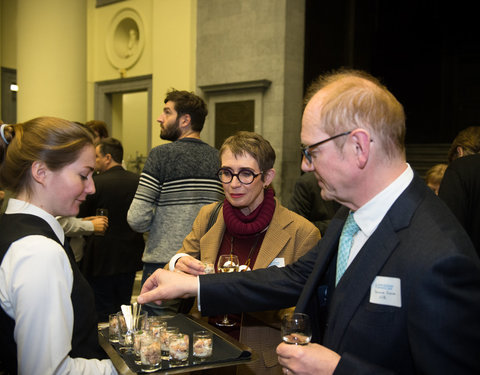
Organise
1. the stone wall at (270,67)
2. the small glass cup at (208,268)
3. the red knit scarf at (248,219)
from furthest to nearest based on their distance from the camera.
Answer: the stone wall at (270,67) → the red knit scarf at (248,219) → the small glass cup at (208,268)

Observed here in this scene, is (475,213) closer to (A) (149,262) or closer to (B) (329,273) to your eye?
(B) (329,273)

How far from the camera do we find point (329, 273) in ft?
6.22

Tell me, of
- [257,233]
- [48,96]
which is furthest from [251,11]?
[257,233]

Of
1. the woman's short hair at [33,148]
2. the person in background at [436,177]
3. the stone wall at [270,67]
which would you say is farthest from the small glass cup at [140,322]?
the stone wall at [270,67]

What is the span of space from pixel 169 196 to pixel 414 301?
8.30 feet

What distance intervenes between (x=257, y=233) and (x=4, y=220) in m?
1.35

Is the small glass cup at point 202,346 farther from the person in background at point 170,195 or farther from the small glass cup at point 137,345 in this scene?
the person in background at point 170,195

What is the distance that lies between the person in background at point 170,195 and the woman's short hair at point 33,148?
1.60m

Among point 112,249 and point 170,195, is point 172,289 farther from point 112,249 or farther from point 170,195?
point 112,249

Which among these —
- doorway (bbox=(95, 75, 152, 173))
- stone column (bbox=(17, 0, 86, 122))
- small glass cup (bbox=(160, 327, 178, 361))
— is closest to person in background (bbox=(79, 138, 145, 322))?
small glass cup (bbox=(160, 327, 178, 361))

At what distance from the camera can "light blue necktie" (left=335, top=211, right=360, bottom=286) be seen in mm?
1771

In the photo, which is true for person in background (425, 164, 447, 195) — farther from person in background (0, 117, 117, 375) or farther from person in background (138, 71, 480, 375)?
person in background (0, 117, 117, 375)

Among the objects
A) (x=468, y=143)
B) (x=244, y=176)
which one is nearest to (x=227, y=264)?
(x=244, y=176)

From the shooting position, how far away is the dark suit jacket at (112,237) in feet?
14.5
